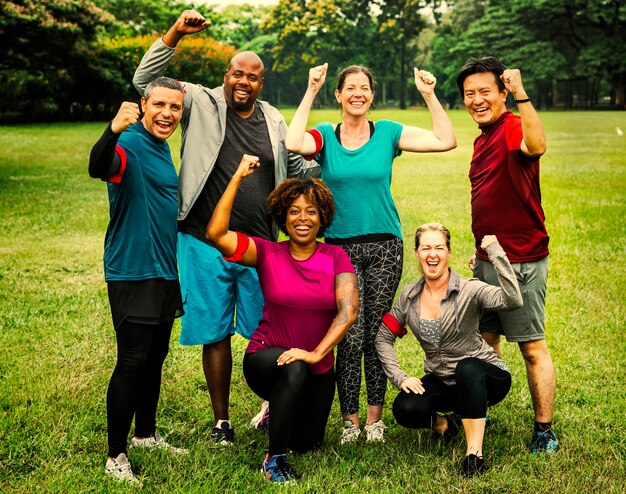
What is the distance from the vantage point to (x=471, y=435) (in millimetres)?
3662

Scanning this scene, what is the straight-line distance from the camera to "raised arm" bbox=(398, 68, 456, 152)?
408 centimetres

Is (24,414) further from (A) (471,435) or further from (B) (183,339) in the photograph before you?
(A) (471,435)

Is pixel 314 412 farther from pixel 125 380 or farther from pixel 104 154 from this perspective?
pixel 104 154

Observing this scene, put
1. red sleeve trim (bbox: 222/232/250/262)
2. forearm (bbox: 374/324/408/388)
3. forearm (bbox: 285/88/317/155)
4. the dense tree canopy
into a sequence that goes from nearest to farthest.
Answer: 1. red sleeve trim (bbox: 222/232/250/262)
2. forearm (bbox: 374/324/408/388)
3. forearm (bbox: 285/88/317/155)
4. the dense tree canopy

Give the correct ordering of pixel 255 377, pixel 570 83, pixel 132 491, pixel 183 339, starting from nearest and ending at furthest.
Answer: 1. pixel 132 491
2. pixel 255 377
3. pixel 183 339
4. pixel 570 83

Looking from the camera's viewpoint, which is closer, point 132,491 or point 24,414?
point 132,491

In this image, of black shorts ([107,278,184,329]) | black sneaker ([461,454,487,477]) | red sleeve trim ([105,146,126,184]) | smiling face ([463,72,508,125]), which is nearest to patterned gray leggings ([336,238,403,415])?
black sneaker ([461,454,487,477])

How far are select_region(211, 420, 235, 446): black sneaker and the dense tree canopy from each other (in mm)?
14896

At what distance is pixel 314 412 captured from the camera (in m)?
3.83

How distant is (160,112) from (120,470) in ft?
5.62

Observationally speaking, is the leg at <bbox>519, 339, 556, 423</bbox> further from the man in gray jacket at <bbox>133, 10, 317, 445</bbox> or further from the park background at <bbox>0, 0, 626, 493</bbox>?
the man in gray jacket at <bbox>133, 10, 317, 445</bbox>

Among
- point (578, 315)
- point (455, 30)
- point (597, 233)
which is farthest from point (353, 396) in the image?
point (455, 30)

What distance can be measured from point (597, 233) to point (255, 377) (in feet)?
24.8

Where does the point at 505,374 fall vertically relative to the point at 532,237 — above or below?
below
